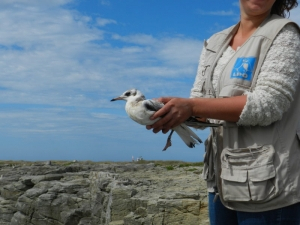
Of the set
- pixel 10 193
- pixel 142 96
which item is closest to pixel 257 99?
pixel 142 96

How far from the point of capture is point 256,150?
3365 millimetres

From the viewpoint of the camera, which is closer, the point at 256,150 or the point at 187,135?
the point at 256,150

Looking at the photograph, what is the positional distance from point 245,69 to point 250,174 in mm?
793

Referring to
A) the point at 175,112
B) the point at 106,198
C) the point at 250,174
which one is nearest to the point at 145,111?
the point at 175,112

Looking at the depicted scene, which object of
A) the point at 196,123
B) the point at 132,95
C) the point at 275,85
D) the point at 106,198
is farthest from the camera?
the point at 106,198

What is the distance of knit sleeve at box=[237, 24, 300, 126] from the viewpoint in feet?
10.9

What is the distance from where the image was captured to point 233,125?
11.6 feet

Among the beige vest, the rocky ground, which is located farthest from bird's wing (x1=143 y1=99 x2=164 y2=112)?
the rocky ground

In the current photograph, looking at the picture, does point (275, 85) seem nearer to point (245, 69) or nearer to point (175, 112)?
point (245, 69)

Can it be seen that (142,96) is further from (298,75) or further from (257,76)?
(298,75)

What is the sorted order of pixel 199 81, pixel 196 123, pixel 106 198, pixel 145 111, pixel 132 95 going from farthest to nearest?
pixel 106 198
pixel 199 81
pixel 132 95
pixel 196 123
pixel 145 111

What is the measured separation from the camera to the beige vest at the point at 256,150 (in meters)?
3.32

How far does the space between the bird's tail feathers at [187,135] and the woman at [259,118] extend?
0.23m

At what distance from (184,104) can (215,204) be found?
Answer: 3.18 ft
